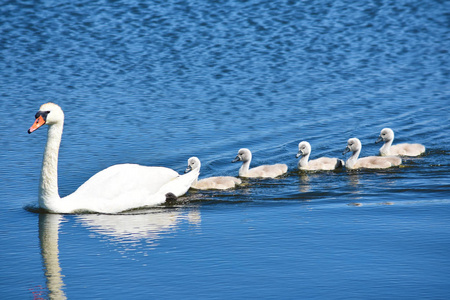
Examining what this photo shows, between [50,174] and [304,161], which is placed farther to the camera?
[304,161]

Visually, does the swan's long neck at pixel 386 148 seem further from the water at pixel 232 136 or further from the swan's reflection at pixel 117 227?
the swan's reflection at pixel 117 227

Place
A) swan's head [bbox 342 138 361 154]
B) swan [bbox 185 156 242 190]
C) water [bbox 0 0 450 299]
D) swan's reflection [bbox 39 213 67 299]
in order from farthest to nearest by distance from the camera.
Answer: swan's head [bbox 342 138 361 154] < swan [bbox 185 156 242 190] < water [bbox 0 0 450 299] < swan's reflection [bbox 39 213 67 299]

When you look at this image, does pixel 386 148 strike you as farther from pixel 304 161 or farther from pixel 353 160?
pixel 304 161

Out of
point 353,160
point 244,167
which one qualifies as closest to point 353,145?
point 353,160

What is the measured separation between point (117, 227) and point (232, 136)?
569 cm

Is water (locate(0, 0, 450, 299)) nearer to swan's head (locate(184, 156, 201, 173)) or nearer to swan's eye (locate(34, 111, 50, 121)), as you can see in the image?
swan's head (locate(184, 156, 201, 173))

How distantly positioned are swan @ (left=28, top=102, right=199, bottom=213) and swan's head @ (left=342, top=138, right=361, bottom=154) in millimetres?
4046

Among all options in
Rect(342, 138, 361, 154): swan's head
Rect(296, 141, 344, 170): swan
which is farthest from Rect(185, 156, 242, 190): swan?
Rect(342, 138, 361, 154): swan's head

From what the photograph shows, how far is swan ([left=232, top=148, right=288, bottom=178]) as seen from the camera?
43.9 feet

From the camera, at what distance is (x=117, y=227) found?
1016 cm

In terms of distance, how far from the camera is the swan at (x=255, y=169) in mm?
13375

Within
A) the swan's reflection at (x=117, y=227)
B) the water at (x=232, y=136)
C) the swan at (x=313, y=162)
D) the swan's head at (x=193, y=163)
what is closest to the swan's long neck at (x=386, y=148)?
the water at (x=232, y=136)

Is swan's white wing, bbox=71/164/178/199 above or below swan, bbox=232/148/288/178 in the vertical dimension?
below

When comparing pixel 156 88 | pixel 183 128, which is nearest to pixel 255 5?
pixel 156 88
